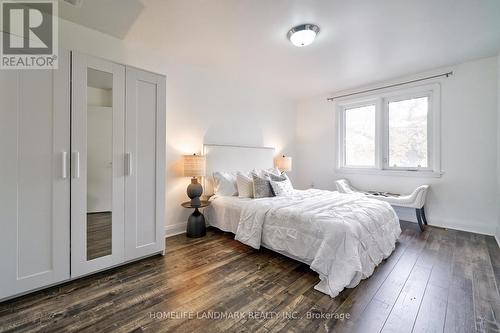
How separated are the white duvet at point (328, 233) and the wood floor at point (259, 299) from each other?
0.48 ft

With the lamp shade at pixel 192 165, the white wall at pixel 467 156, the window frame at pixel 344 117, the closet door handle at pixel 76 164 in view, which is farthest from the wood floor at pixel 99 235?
the white wall at pixel 467 156

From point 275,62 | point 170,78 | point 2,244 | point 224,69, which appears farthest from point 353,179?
point 2,244

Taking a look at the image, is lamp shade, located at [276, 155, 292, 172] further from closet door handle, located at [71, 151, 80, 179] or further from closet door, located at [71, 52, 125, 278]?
closet door handle, located at [71, 151, 80, 179]

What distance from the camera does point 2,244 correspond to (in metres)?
1.59

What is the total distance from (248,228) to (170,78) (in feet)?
8.08

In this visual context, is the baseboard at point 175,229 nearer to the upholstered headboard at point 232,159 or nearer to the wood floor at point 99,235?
the upholstered headboard at point 232,159

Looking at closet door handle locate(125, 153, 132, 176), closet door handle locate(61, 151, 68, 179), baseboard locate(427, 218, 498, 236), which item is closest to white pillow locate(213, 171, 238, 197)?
closet door handle locate(125, 153, 132, 176)

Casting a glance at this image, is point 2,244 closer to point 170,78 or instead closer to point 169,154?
point 169,154

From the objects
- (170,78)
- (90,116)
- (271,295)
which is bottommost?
(271,295)

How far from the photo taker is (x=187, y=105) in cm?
335

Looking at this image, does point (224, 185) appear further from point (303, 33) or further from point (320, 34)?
point (320, 34)

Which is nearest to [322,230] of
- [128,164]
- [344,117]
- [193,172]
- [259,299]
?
[259,299]

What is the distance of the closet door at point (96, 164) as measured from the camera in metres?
1.89

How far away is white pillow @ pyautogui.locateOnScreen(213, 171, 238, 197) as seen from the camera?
133 inches
